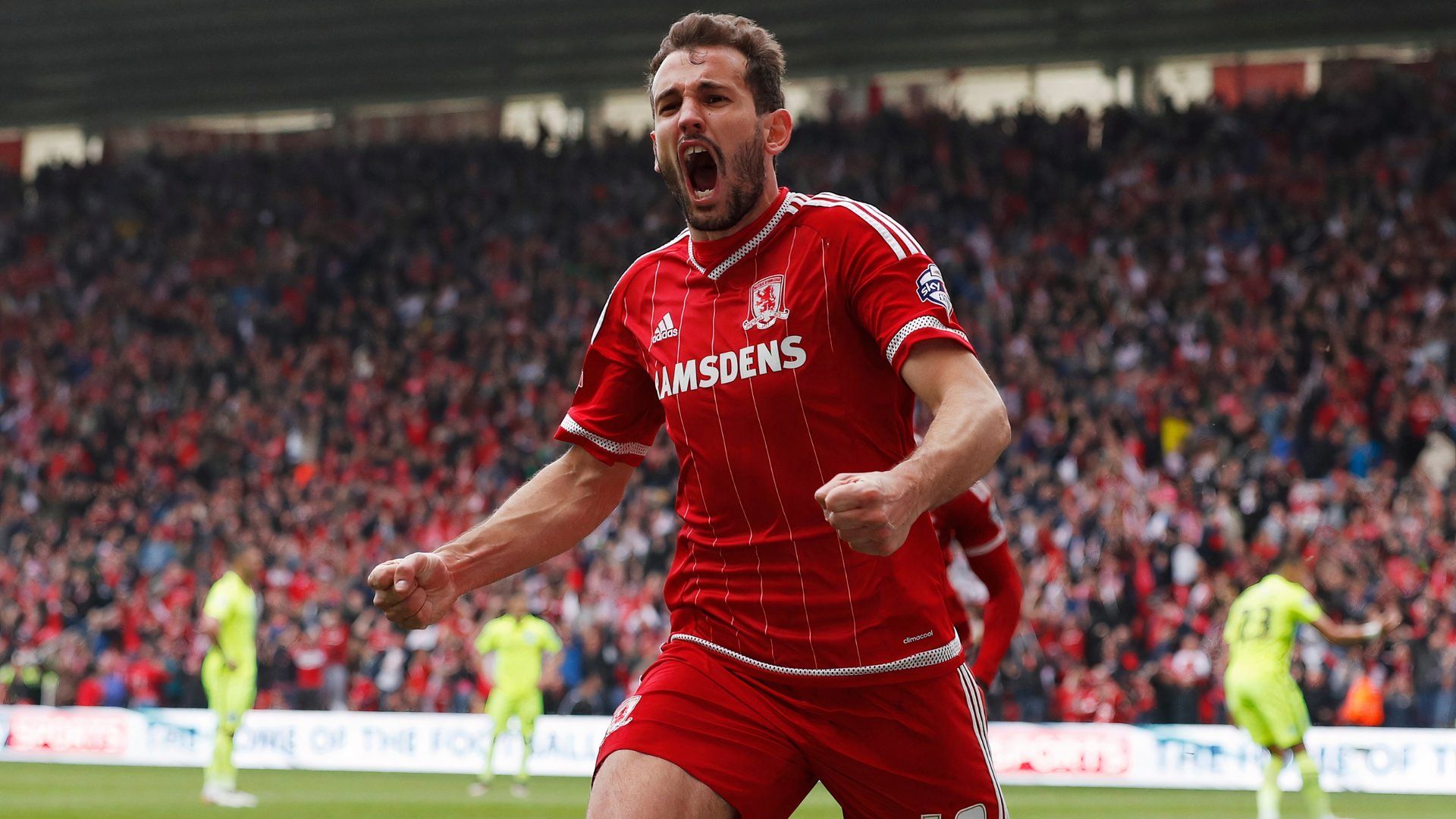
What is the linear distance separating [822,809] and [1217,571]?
5.68 meters

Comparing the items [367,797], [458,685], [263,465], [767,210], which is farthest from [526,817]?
[263,465]

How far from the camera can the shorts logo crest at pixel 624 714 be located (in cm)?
395

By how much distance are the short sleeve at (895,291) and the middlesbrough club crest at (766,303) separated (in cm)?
17

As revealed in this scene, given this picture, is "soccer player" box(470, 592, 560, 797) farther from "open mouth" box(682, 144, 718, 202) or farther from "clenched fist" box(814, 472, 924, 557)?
"clenched fist" box(814, 472, 924, 557)

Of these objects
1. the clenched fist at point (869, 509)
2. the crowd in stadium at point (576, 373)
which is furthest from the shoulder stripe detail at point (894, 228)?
the crowd in stadium at point (576, 373)

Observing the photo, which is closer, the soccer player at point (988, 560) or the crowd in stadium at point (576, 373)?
the soccer player at point (988, 560)

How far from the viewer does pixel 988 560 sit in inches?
289

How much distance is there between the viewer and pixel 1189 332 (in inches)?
877

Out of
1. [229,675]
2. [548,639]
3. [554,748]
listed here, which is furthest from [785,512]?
[554,748]

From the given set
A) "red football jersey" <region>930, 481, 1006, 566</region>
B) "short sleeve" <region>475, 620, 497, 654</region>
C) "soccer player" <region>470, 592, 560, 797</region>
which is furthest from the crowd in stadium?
"red football jersey" <region>930, 481, 1006, 566</region>

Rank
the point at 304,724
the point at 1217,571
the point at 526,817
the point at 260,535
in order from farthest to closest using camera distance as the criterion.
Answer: the point at 260,535 < the point at 304,724 < the point at 1217,571 < the point at 526,817

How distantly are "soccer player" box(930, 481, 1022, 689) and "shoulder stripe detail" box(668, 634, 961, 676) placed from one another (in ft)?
10.2

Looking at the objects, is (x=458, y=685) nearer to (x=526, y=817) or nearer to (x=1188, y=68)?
(x=526, y=817)

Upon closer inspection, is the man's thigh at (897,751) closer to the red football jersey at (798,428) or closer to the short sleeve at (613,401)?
the red football jersey at (798,428)
